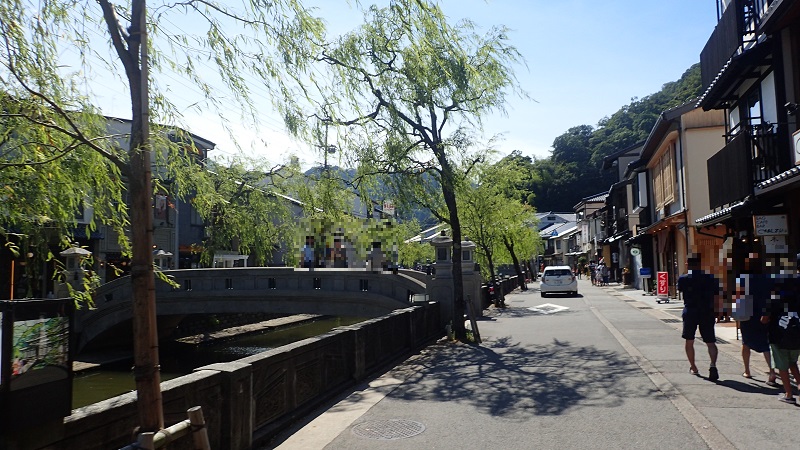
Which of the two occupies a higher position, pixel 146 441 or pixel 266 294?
pixel 146 441

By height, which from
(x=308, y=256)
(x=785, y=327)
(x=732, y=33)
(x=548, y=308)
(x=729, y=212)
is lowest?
(x=548, y=308)

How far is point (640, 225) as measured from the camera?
32.4 metres

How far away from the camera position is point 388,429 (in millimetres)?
6742

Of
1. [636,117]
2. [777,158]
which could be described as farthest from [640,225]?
[636,117]

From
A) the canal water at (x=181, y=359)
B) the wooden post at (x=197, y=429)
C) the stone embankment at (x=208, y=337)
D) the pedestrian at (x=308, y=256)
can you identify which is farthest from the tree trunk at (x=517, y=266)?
the wooden post at (x=197, y=429)

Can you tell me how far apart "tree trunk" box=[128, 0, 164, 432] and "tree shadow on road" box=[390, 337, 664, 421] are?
439 centimetres

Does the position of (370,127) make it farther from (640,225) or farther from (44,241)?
(640,225)

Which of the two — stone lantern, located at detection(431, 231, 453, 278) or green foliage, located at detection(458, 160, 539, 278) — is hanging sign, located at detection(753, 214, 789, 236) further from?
green foliage, located at detection(458, 160, 539, 278)

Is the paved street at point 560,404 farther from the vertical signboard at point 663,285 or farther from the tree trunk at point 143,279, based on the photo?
the vertical signboard at point 663,285

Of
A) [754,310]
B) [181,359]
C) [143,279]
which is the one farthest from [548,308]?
[143,279]

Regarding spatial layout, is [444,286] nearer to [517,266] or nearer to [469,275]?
[469,275]

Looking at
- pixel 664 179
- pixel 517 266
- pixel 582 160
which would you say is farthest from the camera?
pixel 582 160

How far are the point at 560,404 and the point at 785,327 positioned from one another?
2.76 metres

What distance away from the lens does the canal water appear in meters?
19.4
